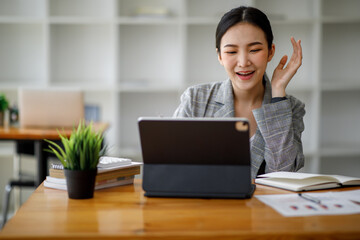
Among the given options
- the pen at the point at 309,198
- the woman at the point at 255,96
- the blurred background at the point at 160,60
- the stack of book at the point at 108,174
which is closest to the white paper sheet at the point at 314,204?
the pen at the point at 309,198

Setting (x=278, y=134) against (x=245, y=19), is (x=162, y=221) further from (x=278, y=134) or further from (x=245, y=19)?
(x=245, y=19)

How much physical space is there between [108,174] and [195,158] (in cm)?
31

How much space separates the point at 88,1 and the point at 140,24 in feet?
1.70

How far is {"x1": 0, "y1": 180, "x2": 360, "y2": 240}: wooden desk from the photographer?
97 cm

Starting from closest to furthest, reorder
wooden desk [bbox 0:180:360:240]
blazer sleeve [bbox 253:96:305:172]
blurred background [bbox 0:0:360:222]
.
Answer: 1. wooden desk [bbox 0:180:360:240]
2. blazer sleeve [bbox 253:96:305:172]
3. blurred background [bbox 0:0:360:222]

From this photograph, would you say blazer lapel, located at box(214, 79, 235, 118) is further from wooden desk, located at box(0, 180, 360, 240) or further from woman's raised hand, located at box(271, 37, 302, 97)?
wooden desk, located at box(0, 180, 360, 240)

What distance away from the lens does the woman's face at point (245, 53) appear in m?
1.90

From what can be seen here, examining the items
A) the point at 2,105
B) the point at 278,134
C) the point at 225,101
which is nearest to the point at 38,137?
the point at 2,105

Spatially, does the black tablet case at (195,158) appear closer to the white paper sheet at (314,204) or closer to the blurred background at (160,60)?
the white paper sheet at (314,204)

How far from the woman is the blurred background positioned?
195 cm

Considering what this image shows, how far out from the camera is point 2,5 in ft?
13.4

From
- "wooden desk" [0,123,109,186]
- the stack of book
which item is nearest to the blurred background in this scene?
"wooden desk" [0,123,109,186]

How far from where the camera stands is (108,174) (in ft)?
4.62

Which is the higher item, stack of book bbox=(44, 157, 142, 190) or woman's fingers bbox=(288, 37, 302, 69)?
woman's fingers bbox=(288, 37, 302, 69)
